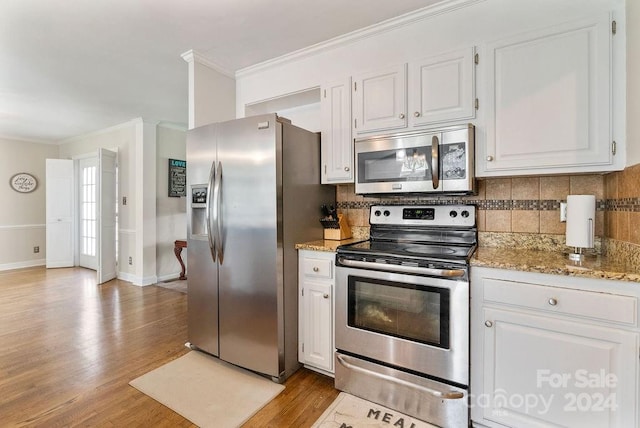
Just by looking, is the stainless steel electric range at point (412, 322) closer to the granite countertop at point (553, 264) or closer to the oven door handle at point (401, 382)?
the oven door handle at point (401, 382)

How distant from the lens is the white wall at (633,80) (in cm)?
143

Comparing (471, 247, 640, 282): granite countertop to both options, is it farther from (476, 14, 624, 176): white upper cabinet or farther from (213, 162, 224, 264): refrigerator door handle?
(213, 162, 224, 264): refrigerator door handle

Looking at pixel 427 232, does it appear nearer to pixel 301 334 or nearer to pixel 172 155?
pixel 301 334

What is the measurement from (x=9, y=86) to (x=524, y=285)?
504 centimetres

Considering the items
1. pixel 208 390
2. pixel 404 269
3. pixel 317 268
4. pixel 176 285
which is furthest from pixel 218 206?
pixel 176 285

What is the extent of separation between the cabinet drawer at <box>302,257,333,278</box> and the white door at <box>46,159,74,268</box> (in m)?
6.08

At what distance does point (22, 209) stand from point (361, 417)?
7.23 meters

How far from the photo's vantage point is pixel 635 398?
4.19ft

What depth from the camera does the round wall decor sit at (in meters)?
5.68

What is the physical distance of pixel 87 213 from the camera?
5898mm

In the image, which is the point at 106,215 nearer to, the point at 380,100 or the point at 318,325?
the point at 318,325

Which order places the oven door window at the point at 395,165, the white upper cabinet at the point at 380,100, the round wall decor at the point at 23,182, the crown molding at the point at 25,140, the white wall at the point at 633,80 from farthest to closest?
the round wall decor at the point at 23,182 → the crown molding at the point at 25,140 → the white upper cabinet at the point at 380,100 → the oven door window at the point at 395,165 → the white wall at the point at 633,80

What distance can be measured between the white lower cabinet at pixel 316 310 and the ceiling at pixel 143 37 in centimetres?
167

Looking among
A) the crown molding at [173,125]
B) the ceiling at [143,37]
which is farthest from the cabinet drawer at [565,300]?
the crown molding at [173,125]
